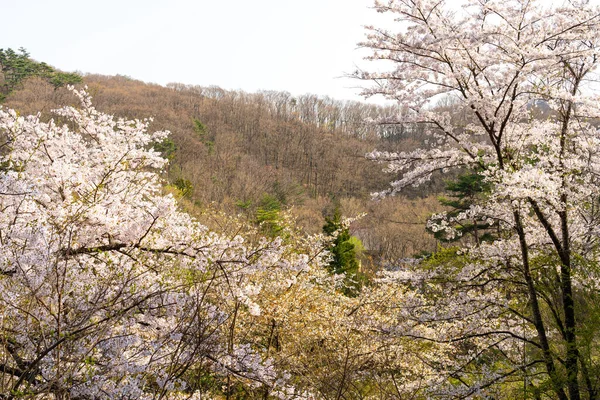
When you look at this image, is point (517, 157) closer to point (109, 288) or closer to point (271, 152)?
point (109, 288)

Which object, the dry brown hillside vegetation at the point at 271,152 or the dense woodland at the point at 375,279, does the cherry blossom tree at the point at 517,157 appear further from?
the dry brown hillside vegetation at the point at 271,152

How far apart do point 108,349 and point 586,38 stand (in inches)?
225

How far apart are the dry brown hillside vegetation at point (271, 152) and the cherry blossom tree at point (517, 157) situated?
14.5 meters

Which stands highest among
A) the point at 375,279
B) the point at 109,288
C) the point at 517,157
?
the point at 517,157

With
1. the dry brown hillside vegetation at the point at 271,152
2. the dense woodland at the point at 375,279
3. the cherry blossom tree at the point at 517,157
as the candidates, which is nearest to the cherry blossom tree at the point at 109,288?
the dense woodland at the point at 375,279

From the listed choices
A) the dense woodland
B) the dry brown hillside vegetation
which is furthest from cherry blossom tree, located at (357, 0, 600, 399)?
the dry brown hillside vegetation

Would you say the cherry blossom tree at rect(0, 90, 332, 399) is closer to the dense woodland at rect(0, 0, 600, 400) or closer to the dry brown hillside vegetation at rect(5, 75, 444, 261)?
the dense woodland at rect(0, 0, 600, 400)

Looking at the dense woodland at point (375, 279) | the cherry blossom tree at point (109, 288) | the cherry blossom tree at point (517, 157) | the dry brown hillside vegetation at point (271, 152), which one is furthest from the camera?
the dry brown hillside vegetation at point (271, 152)

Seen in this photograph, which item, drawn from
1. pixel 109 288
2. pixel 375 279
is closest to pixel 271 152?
pixel 375 279

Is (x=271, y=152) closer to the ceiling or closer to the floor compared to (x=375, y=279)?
closer to the ceiling

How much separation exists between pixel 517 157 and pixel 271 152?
6145 centimetres

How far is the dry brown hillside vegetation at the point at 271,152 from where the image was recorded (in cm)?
3478

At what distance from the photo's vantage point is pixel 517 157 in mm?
5410

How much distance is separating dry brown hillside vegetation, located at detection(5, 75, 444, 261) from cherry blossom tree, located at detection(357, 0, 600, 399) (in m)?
14.5
